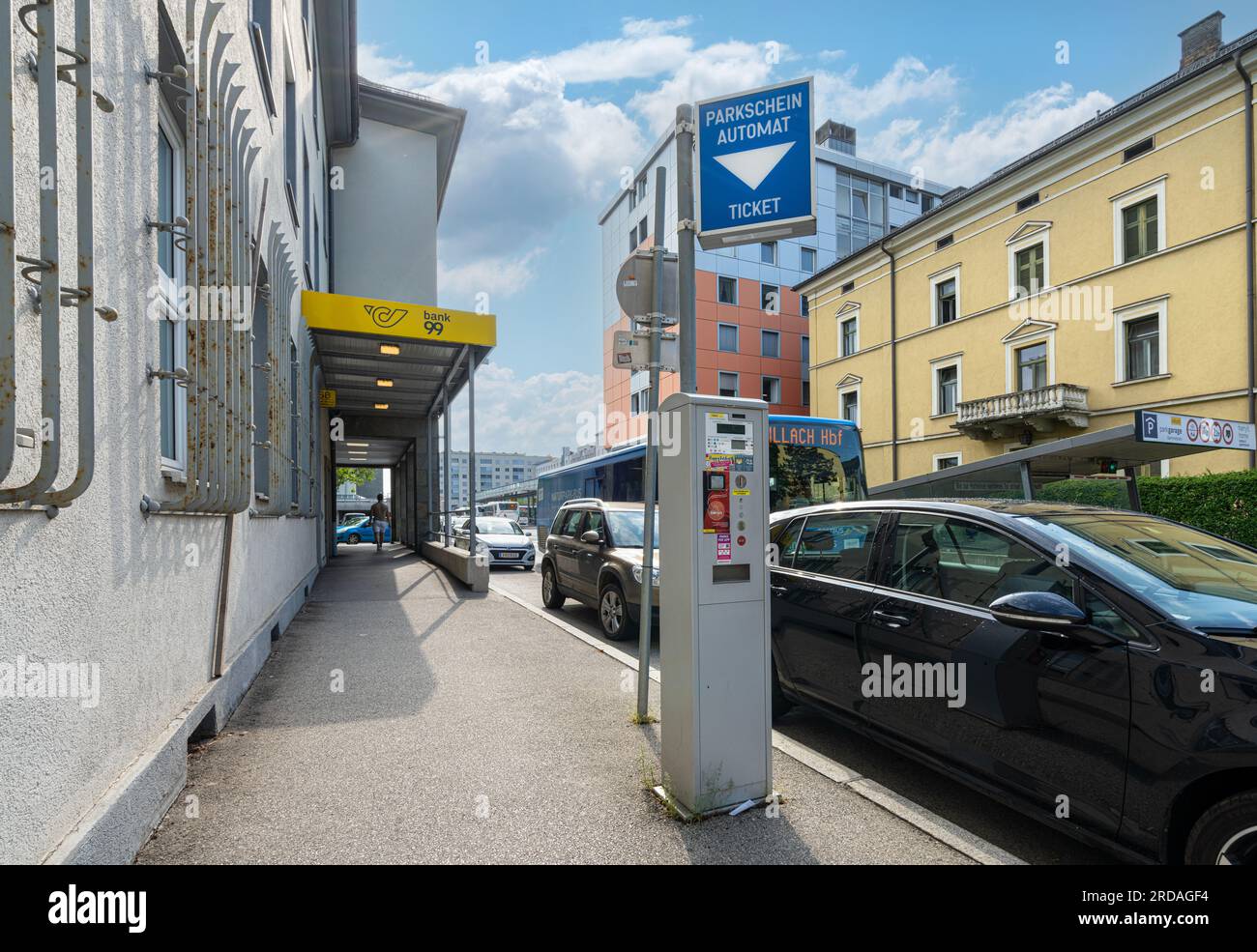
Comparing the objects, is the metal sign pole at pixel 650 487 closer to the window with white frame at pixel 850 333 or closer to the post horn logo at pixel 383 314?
the post horn logo at pixel 383 314

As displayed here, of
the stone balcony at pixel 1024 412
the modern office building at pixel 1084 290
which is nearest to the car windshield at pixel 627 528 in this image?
the modern office building at pixel 1084 290

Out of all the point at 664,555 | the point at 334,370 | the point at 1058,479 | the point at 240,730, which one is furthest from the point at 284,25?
the point at 1058,479

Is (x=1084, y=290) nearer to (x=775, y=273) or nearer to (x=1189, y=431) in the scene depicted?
(x=1189, y=431)

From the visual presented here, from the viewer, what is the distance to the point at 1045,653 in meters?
2.90

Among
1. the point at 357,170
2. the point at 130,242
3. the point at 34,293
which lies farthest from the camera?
the point at 357,170

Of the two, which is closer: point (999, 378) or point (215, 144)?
point (215, 144)

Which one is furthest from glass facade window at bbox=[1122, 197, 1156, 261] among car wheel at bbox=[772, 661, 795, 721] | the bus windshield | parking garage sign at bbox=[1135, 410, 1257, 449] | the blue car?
the blue car

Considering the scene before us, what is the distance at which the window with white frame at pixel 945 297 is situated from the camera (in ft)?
82.9

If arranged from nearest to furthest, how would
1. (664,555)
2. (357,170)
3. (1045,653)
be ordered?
(1045,653) < (664,555) < (357,170)

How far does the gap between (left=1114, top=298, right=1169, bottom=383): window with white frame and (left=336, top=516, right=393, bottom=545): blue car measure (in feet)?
92.7

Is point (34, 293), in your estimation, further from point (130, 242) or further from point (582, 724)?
point (582, 724)

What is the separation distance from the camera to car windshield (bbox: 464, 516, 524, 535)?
1883 centimetres

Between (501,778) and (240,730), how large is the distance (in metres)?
2.00

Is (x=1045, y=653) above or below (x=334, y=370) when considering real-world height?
below
